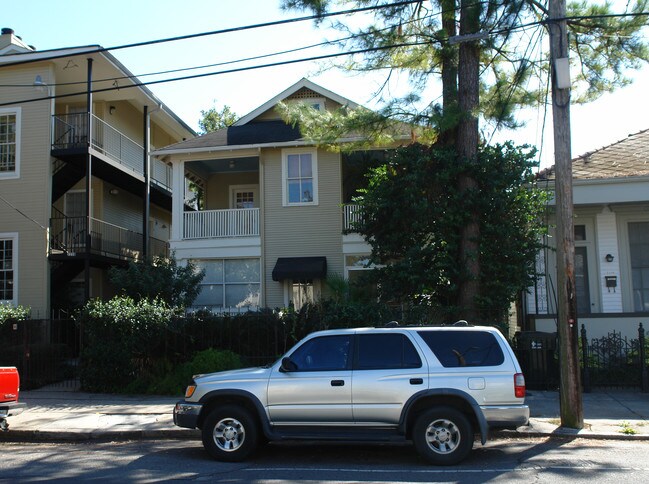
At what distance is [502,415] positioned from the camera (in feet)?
25.6

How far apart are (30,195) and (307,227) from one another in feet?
28.0

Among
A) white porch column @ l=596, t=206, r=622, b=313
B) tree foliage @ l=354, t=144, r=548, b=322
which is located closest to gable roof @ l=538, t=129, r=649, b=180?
white porch column @ l=596, t=206, r=622, b=313

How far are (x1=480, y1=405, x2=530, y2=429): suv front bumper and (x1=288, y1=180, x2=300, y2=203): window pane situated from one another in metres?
13.9

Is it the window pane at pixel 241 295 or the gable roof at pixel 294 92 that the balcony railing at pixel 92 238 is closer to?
the window pane at pixel 241 295

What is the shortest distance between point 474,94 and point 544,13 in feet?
7.26

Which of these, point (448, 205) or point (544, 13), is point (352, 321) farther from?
point (544, 13)

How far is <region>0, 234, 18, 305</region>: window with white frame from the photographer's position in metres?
19.6

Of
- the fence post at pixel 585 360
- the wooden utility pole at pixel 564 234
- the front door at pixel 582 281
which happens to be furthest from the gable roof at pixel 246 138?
the wooden utility pole at pixel 564 234

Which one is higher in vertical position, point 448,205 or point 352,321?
point 448,205

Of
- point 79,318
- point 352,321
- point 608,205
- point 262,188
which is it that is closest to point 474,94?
point 608,205

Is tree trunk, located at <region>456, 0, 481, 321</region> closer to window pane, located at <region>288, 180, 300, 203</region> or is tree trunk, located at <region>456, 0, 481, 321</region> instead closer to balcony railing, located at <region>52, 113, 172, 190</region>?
window pane, located at <region>288, 180, 300, 203</region>

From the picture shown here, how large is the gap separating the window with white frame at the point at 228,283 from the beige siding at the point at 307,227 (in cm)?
48

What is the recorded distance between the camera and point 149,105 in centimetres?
2411

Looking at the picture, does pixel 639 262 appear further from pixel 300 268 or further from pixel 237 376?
pixel 237 376
